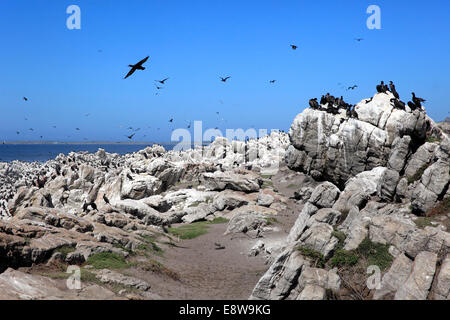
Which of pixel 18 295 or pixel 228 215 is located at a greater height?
pixel 18 295

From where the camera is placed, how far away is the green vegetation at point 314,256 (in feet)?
63.3

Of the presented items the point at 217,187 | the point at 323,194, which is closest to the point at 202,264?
the point at 323,194

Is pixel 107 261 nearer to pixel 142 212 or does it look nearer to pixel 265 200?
pixel 142 212

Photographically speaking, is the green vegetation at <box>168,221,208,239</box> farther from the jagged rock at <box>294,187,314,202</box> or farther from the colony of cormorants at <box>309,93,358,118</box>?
the colony of cormorants at <box>309,93,358,118</box>

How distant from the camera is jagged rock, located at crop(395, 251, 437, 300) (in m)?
15.0

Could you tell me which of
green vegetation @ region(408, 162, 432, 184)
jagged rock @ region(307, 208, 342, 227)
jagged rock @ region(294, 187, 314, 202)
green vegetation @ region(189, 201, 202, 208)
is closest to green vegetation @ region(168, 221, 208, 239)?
green vegetation @ region(189, 201, 202, 208)

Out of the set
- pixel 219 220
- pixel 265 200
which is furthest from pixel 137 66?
pixel 265 200

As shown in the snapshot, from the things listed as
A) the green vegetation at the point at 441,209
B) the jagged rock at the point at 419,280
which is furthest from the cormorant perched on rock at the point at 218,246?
the jagged rock at the point at 419,280

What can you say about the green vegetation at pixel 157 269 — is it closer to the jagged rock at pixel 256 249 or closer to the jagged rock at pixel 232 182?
the jagged rock at pixel 256 249

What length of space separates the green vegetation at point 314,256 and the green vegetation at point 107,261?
1234 cm

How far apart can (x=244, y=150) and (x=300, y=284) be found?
281 ft

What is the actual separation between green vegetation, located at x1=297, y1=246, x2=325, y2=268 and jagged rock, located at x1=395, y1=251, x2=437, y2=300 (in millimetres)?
4494

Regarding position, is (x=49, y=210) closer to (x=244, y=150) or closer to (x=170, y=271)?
(x=170, y=271)
